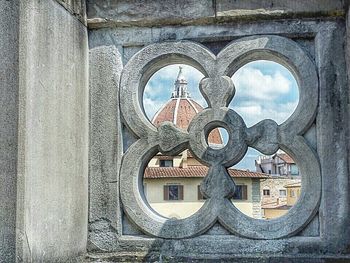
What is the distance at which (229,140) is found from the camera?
3.64 meters

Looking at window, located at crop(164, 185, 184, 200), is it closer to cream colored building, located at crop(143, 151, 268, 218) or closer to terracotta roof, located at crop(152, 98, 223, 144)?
cream colored building, located at crop(143, 151, 268, 218)

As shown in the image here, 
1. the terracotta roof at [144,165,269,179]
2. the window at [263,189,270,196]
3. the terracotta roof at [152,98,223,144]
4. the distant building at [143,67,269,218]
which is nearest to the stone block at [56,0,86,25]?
the terracotta roof at [152,98,223,144]

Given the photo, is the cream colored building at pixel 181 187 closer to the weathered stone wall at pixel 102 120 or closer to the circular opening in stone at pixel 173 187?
the circular opening in stone at pixel 173 187

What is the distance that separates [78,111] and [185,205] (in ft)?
110

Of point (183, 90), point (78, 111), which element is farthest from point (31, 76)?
point (183, 90)

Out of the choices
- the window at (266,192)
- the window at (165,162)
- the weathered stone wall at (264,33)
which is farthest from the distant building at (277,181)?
the weathered stone wall at (264,33)

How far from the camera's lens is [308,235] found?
3.55 metres

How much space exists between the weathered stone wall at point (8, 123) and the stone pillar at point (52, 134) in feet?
0.09

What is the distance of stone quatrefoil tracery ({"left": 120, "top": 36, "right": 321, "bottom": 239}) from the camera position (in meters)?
3.56

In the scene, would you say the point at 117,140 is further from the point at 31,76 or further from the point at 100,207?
the point at 31,76

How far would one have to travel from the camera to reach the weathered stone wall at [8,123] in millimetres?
2949

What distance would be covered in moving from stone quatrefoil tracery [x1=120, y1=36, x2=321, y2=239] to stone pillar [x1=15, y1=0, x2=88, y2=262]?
0.90 feet

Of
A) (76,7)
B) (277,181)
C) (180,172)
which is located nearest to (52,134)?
(76,7)

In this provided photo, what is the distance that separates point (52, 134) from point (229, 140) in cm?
96
